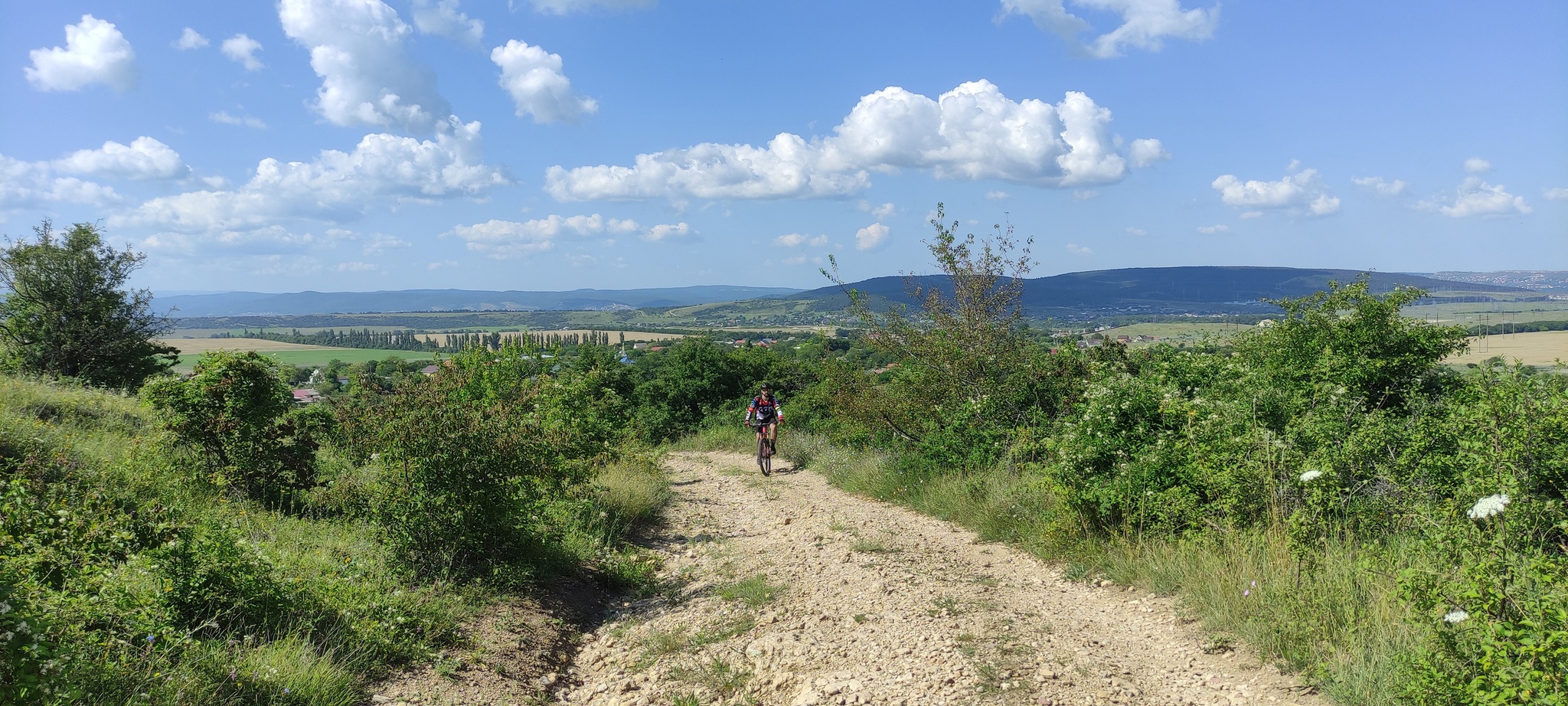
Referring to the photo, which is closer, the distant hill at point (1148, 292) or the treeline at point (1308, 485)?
the treeline at point (1308, 485)

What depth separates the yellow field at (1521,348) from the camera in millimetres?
7359

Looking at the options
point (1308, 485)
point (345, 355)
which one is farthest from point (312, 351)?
point (1308, 485)

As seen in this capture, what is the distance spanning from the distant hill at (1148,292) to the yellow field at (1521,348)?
3135cm

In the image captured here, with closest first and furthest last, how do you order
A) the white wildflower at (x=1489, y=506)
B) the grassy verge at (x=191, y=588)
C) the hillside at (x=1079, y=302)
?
the white wildflower at (x=1489, y=506)
the grassy verge at (x=191, y=588)
the hillside at (x=1079, y=302)

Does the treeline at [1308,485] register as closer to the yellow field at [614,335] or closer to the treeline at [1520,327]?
the treeline at [1520,327]

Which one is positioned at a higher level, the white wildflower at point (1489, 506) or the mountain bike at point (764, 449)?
the white wildflower at point (1489, 506)

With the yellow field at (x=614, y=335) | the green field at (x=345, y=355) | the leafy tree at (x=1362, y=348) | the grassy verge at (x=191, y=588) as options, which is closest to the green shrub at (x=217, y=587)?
the grassy verge at (x=191, y=588)

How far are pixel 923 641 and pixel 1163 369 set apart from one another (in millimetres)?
4623

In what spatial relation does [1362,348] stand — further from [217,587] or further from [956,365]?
[217,587]

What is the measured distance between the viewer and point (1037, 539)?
735 cm

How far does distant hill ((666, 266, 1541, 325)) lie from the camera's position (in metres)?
61.2

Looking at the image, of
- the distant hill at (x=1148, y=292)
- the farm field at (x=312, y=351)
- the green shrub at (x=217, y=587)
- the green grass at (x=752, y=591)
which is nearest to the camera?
the green shrub at (x=217, y=587)

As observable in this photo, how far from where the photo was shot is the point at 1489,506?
3.21 metres

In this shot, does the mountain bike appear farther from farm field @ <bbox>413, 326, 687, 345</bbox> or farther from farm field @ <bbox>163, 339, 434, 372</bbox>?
farm field @ <bbox>413, 326, 687, 345</bbox>
